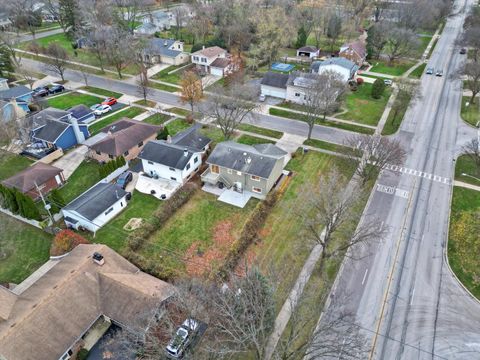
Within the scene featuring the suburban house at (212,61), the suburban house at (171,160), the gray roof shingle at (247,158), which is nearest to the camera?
the gray roof shingle at (247,158)

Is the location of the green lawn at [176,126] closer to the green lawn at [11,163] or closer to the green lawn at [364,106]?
the green lawn at [11,163]

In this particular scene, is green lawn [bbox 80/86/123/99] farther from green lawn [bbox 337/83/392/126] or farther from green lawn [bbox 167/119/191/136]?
green lawn [bbox 337/83/392/126]

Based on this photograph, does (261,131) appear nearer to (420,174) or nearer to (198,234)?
(420,174)

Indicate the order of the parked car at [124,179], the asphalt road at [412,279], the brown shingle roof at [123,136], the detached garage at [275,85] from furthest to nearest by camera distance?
the detached garage at [275,85] → the brown shingle roof at [123,136] → the parked car at [124,179] → the asphalt road at [412,279]

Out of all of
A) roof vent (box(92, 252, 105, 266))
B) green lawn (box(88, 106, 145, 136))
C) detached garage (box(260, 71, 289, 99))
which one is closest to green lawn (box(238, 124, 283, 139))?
detached garage (box(260, 71, 289, 99))

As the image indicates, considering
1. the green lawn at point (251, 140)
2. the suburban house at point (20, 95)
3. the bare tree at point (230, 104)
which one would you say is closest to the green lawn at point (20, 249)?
the bare tree at point (230, 104)

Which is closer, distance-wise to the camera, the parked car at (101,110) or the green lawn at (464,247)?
the green lawn at (464,247)

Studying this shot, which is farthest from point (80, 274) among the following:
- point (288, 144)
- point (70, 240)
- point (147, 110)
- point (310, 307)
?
point (147, 110)

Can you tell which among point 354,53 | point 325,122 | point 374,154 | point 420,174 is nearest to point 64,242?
point 374,154
